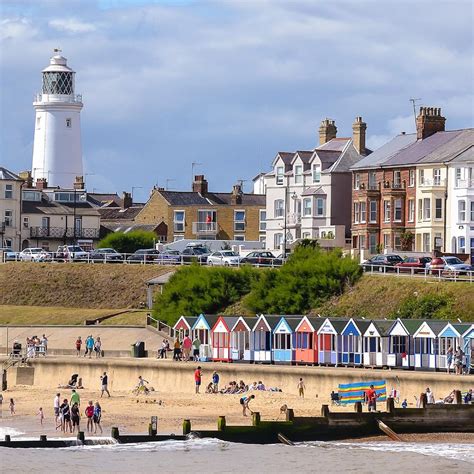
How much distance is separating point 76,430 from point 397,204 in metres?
45.8

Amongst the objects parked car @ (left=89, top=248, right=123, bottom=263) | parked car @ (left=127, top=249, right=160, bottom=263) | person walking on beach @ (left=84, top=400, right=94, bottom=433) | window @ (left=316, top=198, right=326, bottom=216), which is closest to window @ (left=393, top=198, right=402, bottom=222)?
window @ (left=316, top=198, right=326, bottom=216)

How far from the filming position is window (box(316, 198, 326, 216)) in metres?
107

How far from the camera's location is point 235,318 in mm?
72188

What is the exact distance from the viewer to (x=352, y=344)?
220 feet

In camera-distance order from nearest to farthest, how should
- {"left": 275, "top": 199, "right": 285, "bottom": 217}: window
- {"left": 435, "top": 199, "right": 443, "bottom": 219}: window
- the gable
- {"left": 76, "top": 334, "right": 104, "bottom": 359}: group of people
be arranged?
the gable, {"left": 76, "top": 334, "right": 104, "bottom": 359}: group of people, {"left": 435, "top": 199, "right": 443, "bottom": 219}: window, {"left": 275, "top": 199, "right": 285, "bottom": 217}: window

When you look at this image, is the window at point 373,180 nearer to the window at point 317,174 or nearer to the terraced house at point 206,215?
the window at point 317,174

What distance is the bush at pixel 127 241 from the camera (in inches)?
4508

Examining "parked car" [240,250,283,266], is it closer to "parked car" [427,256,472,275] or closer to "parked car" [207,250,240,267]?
"parked car" [207,250,240,267]

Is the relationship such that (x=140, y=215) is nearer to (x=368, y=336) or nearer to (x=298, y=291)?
(x=298, y=291)

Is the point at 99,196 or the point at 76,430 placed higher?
the point at 99,196

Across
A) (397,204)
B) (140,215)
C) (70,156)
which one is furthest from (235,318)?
(70,156)

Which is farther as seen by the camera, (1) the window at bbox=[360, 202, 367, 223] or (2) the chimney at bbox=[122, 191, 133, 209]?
(2) the chimney at bbox=[122, 191, 133, 209]

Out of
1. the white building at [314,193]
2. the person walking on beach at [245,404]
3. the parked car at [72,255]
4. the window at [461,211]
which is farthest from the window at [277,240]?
the person walking on beach at [245,404]

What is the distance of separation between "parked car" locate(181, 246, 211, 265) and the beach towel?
1317 inches
